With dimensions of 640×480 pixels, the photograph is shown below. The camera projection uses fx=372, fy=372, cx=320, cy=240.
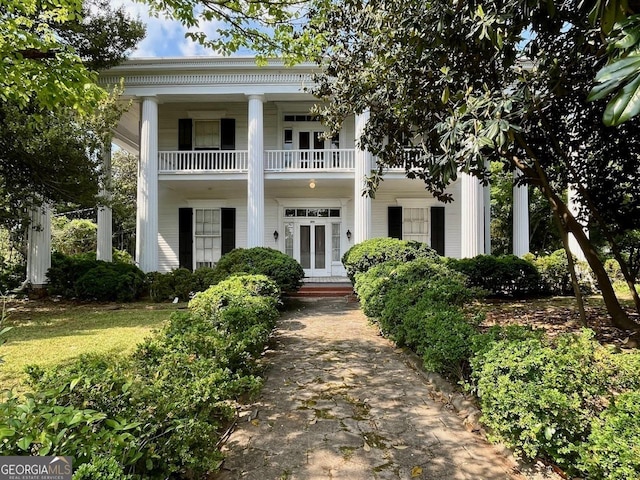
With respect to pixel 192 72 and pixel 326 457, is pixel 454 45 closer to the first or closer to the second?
pixel 326 457

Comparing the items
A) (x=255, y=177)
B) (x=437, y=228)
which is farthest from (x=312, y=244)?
(x=437, y=228)

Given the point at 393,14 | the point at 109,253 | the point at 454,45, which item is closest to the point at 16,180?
the point at 109,253

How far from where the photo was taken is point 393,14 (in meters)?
4.59

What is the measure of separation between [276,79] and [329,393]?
11115 millimetres

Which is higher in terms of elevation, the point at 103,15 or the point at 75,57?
the point at 103,15

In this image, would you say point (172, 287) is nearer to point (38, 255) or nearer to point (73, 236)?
point (38, 255)

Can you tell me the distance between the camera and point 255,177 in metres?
12.4

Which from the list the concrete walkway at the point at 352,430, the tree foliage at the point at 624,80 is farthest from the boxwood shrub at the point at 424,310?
the tree foliage at the point at 624,80

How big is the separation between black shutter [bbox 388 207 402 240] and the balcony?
2.63 meters

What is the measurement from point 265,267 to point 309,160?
5752 millimetres

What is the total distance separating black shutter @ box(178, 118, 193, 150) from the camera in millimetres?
14469

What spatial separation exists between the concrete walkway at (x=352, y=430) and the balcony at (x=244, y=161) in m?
9.18

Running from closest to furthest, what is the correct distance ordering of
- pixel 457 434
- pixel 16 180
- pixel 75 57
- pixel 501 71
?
pixel 457 434 < pixel 75 57 < pixel 501 71 < pixel 16 180

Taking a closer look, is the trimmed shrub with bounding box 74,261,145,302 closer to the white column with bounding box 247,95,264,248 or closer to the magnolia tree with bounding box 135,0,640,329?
the white column with bounding box 247,95,264,248
